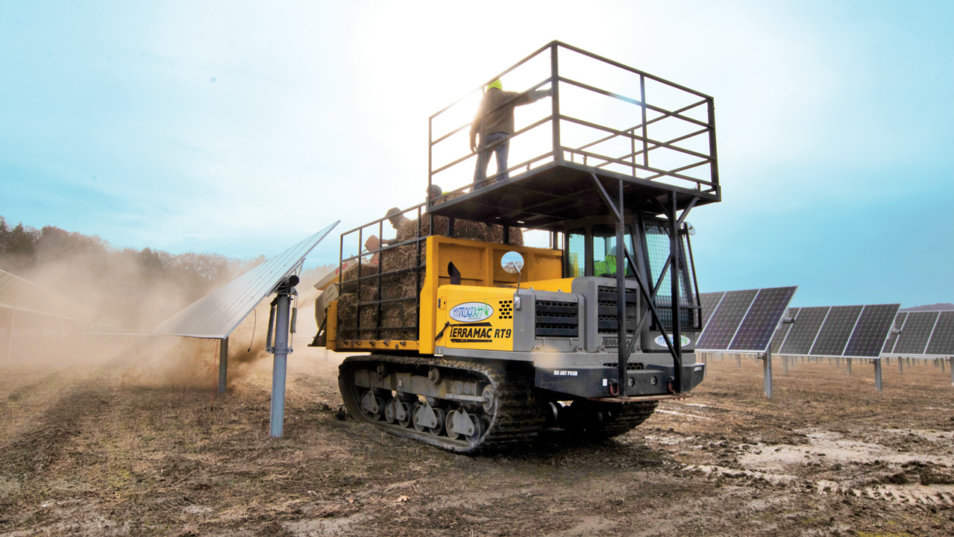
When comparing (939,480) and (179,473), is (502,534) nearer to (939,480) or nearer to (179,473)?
(179,473)

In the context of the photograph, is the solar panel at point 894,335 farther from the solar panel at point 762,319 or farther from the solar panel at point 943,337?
the solar panel at point 762,319

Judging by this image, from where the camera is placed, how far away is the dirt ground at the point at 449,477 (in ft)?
16.6

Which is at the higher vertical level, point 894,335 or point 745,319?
point 745,319

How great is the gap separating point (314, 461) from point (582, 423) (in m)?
4.10

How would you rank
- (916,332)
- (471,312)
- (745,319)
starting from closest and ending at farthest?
(471,312) < (745,319) < (916,332)

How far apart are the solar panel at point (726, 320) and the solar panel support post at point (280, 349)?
41.2 ft

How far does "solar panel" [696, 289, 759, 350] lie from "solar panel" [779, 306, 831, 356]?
10.4 ft

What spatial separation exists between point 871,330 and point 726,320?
6.11 metres

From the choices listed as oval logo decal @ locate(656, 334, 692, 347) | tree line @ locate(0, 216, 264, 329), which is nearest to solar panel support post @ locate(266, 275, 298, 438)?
oval logo decal @ locate(656, 334, 692, 347)

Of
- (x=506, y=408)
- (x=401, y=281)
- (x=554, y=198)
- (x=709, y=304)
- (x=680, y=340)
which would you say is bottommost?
(x=506, y=408)

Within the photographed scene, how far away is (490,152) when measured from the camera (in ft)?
28.4

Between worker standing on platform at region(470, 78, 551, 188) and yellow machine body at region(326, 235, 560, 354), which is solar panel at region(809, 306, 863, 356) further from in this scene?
worker standing on platform at region(470, 78, 551, 188)

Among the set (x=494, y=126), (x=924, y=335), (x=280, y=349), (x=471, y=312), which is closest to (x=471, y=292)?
(x=471, y=312)

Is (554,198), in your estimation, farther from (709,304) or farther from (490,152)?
(709,304)
